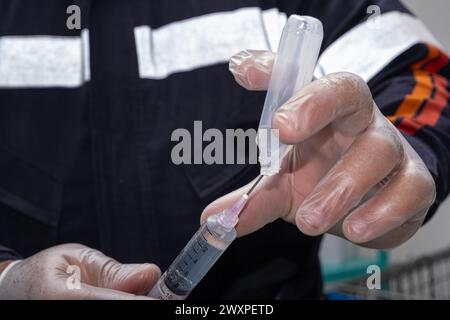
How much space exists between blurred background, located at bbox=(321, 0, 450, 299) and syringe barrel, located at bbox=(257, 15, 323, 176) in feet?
2.00

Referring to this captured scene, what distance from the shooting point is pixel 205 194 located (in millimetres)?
536

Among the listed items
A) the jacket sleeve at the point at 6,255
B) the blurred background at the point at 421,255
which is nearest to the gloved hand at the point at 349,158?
the jacket sleeve at the point at 6,255

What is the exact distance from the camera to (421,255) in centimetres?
105

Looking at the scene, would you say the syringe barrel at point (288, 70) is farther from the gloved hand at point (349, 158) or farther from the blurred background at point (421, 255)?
the blurred background at point (421, 255)

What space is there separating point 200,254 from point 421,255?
2.56 ft

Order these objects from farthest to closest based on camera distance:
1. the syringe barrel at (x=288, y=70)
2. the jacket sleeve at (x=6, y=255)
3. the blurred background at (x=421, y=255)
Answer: the blurred background at (x=421, y=255) → the jacket sleeve at (x=6, y=255) → the syringe barrel at (x=288, y=70)

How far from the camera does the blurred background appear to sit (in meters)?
0.90

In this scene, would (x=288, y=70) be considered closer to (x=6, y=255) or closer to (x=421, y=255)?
(x=6, y=255)

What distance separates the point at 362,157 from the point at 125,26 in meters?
0.28

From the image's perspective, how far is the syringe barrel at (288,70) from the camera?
1.15 feet

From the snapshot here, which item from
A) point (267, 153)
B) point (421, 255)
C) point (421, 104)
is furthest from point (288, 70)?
point (421, 255)

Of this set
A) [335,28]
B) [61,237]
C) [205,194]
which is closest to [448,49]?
[335,28]

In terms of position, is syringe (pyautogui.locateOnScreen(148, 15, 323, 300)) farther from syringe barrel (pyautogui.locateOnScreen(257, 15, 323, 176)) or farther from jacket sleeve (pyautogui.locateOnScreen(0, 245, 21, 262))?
jacket sleeve (pyautogui.locateOnScreen(0, 245, 21, 262))
